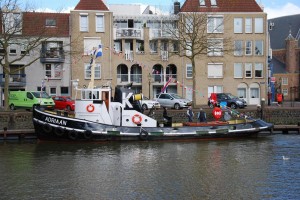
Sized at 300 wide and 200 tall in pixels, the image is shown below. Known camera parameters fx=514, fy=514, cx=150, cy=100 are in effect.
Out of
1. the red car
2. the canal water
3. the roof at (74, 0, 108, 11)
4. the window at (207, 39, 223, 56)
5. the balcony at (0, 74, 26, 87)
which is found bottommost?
the canal water

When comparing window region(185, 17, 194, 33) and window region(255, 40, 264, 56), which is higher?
window region(185, 17, 194, 33)

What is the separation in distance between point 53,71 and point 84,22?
680cm

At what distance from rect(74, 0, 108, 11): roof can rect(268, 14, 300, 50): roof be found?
4426cm

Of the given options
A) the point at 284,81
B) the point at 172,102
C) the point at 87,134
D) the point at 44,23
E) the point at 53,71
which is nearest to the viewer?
the point at 87,134

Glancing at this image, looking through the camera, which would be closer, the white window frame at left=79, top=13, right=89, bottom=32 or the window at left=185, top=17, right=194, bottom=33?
the window at left=185, top=17, right=194, bottom=33

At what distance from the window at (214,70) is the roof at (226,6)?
6.63 m

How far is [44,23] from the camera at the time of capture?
5916 centimetres

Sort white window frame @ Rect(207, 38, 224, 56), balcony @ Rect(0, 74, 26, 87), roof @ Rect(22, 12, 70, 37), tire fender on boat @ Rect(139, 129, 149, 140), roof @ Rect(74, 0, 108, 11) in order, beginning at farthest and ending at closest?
roof @ Rect(74, 0, 108, 11) < balcony @ Rect(0, 74, 26, 87) < roof @ Rect(22, 12, 70, 37) < white window frame @ Rect(207, 38, 224, 56) < tire fender on boat @ Rect(139, 129, 149, 140)

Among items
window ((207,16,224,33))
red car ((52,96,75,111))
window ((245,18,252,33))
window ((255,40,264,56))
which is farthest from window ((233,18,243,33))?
red car ((52,96,75,111))

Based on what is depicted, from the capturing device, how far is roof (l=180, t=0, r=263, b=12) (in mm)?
62250

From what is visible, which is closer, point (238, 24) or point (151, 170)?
point (151, 170)

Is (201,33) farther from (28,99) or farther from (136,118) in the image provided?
(136,118)

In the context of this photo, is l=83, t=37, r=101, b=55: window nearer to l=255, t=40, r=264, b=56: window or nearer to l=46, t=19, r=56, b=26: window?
l=46, t=19, r=56, b=26: window

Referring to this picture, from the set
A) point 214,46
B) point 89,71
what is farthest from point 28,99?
point 214,46
